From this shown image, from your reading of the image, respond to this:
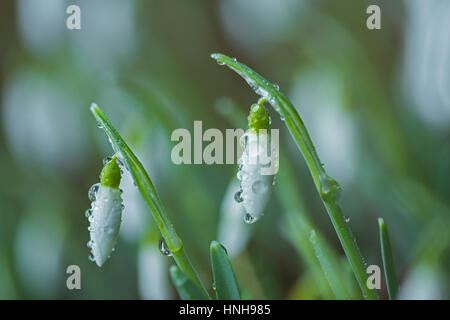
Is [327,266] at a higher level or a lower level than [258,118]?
lower

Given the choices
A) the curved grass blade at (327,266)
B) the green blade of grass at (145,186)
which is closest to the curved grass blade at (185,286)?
the green blade of grass at (145,186)

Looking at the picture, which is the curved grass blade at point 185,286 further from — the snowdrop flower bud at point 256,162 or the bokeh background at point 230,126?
the bokeh background at point 230,126

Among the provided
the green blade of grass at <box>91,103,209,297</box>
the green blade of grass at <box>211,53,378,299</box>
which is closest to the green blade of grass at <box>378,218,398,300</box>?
the green blade of grass at <box>211,53,378,299</box>

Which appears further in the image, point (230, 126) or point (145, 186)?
point (230, 126)

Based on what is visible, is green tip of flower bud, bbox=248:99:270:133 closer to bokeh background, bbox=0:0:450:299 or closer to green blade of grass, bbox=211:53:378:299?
green blade of grass, bbox=211:53:378:299

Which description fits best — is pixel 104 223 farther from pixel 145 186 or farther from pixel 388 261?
pixel 388 261

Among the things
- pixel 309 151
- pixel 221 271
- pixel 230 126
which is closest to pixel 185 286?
pixel 221 271
